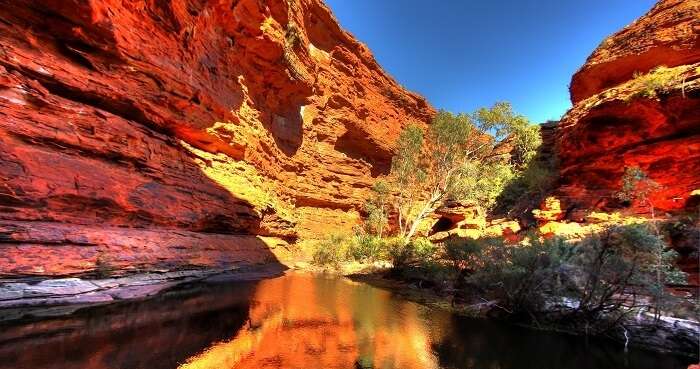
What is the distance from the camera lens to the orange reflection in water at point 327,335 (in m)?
6.63

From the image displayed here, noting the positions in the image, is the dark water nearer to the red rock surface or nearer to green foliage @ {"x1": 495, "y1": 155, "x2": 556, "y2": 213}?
green foliage @ {"x1": 495, "y1": 155, "x2": 556, "y2": 213}

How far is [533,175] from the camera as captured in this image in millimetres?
30188

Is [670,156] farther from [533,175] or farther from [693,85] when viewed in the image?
[533,175]

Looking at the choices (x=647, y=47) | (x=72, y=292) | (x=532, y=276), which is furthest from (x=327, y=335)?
(x=647, y=47)

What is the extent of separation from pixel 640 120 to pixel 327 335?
24441 mm

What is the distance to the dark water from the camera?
6270 mm

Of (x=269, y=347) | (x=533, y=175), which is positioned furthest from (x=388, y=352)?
(x=533, y=175)

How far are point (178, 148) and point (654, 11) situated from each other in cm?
3651

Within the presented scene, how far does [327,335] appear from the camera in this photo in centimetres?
855

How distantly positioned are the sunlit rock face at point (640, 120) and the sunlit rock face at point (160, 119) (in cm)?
2259

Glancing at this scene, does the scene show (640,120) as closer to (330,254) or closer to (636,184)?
(636,184)

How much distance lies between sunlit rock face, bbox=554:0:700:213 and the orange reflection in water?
18516 millimetres

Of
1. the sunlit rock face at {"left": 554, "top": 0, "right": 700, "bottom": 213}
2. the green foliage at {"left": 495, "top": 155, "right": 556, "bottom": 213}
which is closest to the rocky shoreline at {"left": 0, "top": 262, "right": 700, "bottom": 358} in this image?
the sunlit rock face at {"left": 554, "top": 0, "right": 700, "bottom": 213}

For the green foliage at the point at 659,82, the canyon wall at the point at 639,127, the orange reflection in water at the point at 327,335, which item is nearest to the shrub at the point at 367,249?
the canyon wall at the point at 639,127
